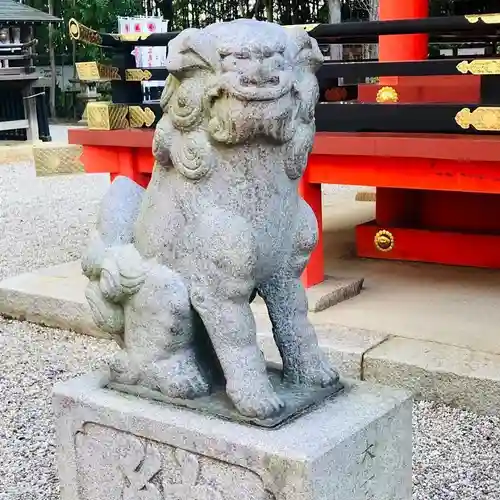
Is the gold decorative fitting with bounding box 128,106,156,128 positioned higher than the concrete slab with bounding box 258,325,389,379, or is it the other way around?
the gold decorative fitting with bounding box 128,106,156,128

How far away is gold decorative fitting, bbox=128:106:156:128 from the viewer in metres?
4.91

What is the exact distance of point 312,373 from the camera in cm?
226

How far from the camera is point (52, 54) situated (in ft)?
65.9

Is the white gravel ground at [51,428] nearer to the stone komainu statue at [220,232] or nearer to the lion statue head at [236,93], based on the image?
the stone komainu statue at [220,232]

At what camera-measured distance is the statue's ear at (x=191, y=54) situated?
194 centimetres

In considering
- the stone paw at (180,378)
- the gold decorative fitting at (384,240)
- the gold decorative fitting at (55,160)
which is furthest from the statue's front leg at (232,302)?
the gold decorative fitting at (55,160)

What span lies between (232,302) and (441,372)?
1.65 meters

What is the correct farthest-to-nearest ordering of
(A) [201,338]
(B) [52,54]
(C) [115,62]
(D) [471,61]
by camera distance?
(B) [52,54] → (C) [115,62] → (D) [471,61] → (A) [201,338]

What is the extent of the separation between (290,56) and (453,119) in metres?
2.33

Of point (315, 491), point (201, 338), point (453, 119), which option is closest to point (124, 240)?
Result: point (201, 338)

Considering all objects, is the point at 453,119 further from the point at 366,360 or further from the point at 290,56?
the point at 290,56

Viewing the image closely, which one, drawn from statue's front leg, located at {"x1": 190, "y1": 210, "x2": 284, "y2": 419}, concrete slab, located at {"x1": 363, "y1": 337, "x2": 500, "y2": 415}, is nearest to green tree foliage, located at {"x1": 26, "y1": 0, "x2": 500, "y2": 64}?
concrete slab, located at {"x1": 363, "y1": 337, "x2": 500, "y2": 415}

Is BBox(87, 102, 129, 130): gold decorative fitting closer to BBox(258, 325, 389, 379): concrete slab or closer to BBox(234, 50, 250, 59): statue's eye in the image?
BBox(258, 325, 389, 379): concrete slab

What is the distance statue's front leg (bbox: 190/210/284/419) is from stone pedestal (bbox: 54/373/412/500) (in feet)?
0.29
